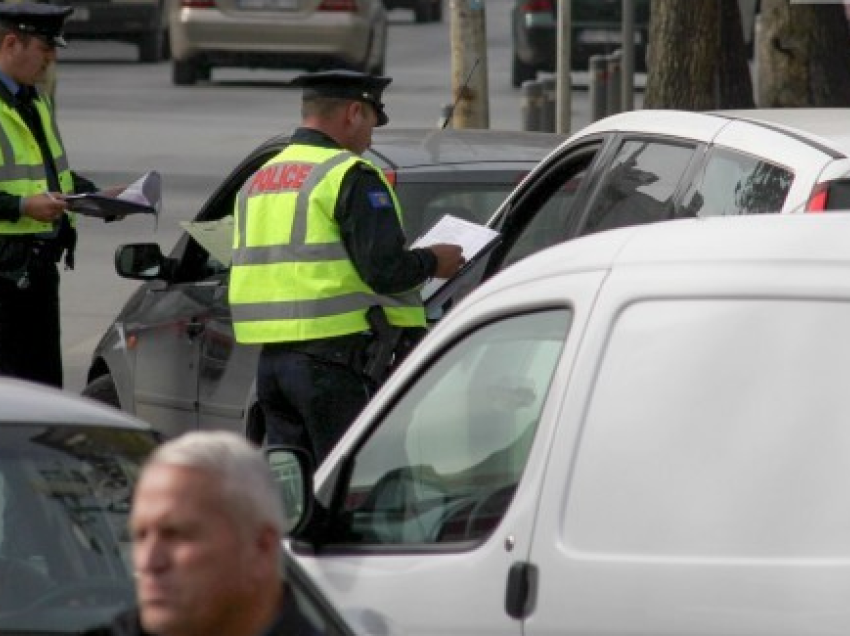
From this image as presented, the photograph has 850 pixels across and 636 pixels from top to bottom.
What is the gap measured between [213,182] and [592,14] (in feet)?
28.5

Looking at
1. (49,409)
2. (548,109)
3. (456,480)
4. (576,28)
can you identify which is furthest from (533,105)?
(49,409)

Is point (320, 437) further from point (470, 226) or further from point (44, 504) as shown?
point (44, 504)

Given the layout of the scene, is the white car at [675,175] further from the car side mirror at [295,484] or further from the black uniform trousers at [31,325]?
the black uniform trousers at [31,325]

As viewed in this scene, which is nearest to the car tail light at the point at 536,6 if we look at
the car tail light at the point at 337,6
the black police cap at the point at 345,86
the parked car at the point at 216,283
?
the car tail light at the point at 337,6

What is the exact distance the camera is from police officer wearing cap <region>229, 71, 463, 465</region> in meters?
7.56

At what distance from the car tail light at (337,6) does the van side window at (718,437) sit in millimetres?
23633

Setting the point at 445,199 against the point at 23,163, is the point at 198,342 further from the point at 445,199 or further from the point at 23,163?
the point at 445,199

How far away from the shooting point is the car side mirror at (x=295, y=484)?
17.1 feet

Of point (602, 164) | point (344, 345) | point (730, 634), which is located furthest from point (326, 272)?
point (730, 634)

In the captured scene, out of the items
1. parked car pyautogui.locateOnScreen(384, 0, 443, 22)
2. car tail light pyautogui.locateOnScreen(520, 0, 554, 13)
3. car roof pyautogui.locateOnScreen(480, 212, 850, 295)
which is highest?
car roof pyautogui.locateOnScreen(480, 212, 850, 295)

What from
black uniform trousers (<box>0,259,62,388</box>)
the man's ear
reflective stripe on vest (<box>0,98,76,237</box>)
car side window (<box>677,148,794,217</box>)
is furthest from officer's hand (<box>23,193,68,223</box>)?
car side window (<box>677,148,794,217</box>)

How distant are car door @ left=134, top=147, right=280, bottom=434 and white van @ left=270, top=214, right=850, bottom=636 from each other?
12.9 ft

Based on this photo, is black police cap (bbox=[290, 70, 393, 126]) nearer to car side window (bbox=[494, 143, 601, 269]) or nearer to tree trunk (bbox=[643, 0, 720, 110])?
car side window (bbox=[494, 143, 601, 269])

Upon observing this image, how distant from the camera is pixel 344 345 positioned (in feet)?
25.1
